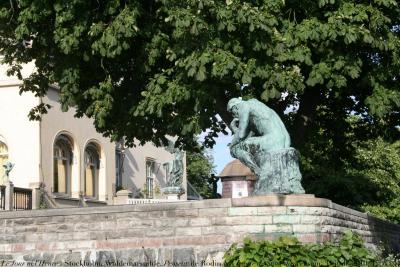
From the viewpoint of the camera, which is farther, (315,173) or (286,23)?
(315,173)

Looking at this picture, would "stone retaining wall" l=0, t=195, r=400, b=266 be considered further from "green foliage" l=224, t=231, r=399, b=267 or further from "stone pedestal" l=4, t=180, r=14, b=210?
"stone pedestal" l=4, t=180, r=14, b=210

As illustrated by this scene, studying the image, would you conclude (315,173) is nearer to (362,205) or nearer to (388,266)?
(362,205)

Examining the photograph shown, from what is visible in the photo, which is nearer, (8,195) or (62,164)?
(8,195)

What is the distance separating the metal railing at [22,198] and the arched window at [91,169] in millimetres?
4961

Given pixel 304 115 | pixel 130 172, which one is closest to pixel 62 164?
pixel 130 172

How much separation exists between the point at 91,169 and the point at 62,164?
232cm

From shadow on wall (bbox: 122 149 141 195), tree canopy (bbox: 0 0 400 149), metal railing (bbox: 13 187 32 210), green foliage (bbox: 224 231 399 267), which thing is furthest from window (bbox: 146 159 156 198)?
green foliage (bbox: 224 231 399 267)

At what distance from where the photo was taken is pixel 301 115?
60.1ft

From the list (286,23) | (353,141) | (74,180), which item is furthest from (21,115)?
(286,23)

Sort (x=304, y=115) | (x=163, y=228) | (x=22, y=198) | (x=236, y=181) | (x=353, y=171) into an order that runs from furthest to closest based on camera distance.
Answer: (x=353, y=171) < (x=22, y=198) < (x=236, y=181) < (x=304, y=115) < (x=163, y=228)

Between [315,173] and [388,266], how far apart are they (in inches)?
569

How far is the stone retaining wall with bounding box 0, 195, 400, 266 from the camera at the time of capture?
39.5 ft

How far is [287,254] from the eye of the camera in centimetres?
1141

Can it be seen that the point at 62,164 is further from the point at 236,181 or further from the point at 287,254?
the point at 287,254
